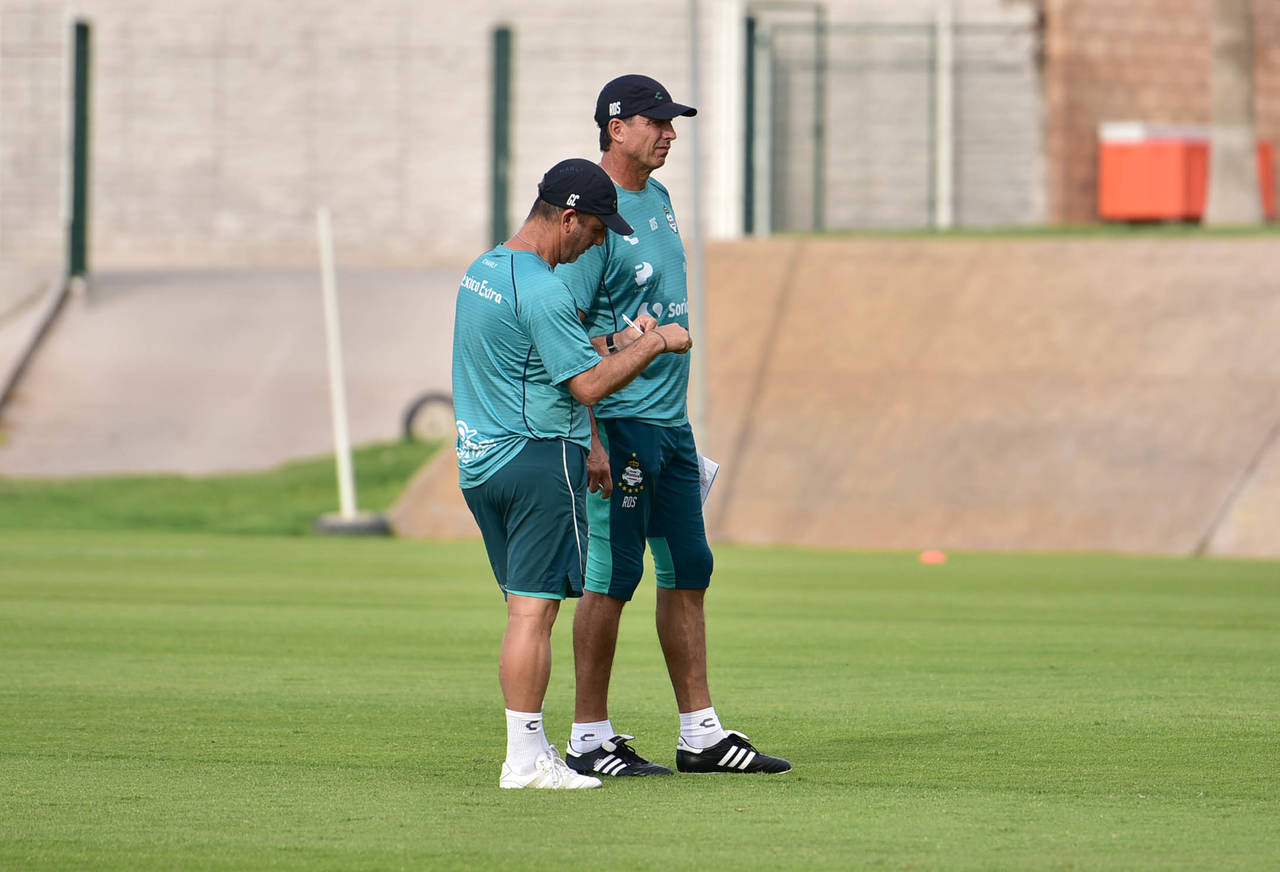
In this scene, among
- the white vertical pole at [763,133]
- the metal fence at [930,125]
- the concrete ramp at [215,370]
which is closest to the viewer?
the white vertical pole at [763,133]

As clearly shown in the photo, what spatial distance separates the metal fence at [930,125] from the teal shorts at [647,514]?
2706 cm

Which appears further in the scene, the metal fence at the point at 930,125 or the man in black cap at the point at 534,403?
the metal fence at the point at 930,125

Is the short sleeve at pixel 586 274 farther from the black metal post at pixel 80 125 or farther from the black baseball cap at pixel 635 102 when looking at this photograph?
the black metal post at pixel 80 125

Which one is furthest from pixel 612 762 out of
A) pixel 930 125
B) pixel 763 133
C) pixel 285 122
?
pixel 285 122

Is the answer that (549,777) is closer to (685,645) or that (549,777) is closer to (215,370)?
(685,645)

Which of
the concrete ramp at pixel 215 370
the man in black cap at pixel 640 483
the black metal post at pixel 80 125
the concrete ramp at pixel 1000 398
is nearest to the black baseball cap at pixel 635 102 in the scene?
the man in black cap at pixel 640 483

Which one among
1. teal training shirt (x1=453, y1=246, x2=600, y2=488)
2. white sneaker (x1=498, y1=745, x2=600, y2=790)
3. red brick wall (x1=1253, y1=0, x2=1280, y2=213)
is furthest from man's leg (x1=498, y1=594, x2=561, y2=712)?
red brick wall (x1=1253, y1=0, x2=1280, y2=213)

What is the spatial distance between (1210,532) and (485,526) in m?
16.2

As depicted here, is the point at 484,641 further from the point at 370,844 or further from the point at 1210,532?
the point at 1210,532

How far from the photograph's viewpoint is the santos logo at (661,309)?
23.2 feet

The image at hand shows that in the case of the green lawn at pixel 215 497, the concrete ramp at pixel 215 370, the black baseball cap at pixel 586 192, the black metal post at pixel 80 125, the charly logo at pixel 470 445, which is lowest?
the green lawn at pixel 215 497

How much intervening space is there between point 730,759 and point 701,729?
0.16m

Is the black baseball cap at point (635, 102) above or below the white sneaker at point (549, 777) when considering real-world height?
above

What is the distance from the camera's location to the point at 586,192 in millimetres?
6445
